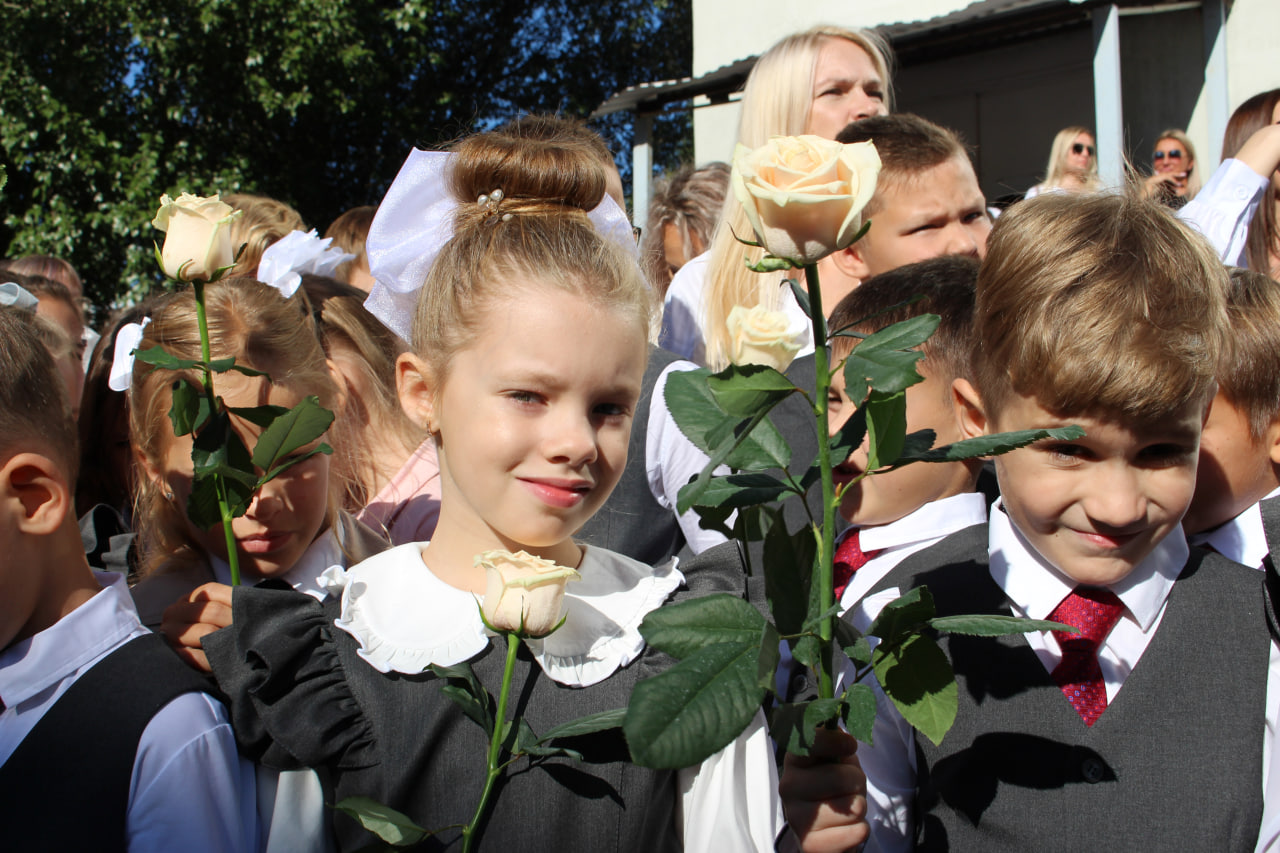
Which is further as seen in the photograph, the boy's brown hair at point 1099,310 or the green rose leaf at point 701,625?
the boy's brown hair at point 1099,310

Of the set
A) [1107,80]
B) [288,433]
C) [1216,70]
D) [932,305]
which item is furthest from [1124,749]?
[1216,70]

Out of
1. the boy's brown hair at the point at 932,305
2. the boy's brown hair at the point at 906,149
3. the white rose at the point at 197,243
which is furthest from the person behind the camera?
the boy's brown hair at the point at 906,149

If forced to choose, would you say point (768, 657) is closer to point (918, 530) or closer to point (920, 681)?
point (920, 681)

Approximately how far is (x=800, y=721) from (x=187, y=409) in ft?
3.26

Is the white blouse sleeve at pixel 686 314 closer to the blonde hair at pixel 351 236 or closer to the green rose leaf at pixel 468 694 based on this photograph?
the blonde hair at pixel 351 236

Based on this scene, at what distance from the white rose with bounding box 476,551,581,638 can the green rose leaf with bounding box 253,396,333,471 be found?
18.6 inches

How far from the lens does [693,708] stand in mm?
906

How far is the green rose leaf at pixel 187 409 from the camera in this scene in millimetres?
1459

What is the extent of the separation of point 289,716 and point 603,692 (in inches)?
17.5

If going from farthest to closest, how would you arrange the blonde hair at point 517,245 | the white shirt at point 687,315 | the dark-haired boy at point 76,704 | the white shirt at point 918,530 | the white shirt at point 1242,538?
1. the white shirt at point 687,315
2. the white shirt at point 918,530
3. the white shirt at point 1242,538
4. the blonde hair at point 517,245
5. the dark-haired boy at point 76,704

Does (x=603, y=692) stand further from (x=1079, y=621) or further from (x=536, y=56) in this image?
(x=536, y=56)

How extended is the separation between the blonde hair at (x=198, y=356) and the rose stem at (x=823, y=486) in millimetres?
1342

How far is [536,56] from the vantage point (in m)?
20.1

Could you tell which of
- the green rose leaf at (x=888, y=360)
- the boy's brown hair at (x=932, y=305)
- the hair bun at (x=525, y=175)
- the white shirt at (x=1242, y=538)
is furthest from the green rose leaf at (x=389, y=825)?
the white shirt at (x=1242, y=538)
